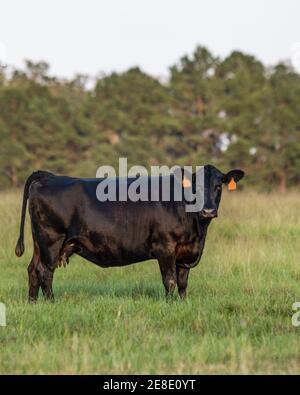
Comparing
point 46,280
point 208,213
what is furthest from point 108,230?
point 208,213

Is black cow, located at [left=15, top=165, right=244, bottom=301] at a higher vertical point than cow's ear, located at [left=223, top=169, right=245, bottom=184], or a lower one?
lower

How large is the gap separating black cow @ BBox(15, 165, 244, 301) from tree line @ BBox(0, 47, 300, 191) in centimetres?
2493

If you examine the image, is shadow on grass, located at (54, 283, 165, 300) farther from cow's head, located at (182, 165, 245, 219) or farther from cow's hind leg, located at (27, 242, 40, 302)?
cow's head, located at (182, 165, 245, 219)

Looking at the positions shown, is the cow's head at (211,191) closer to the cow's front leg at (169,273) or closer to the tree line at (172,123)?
the cow's front leg at (169,273)

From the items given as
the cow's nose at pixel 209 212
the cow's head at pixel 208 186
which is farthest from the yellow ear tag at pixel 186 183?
the cow's nose at pixel 209 212

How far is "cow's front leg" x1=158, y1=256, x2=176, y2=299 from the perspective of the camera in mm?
8102

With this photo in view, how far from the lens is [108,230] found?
825 cm

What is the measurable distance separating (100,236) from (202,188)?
125 centimetres

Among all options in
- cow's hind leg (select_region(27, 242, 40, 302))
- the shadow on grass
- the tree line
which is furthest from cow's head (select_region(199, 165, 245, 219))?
the tree line

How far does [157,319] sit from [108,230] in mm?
1737

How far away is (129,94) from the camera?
39.6 m

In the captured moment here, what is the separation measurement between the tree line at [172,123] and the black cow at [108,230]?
2493 centimetres

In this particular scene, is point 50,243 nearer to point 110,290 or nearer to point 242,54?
point 110,290

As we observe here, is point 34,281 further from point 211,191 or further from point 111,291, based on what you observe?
point 211,191
